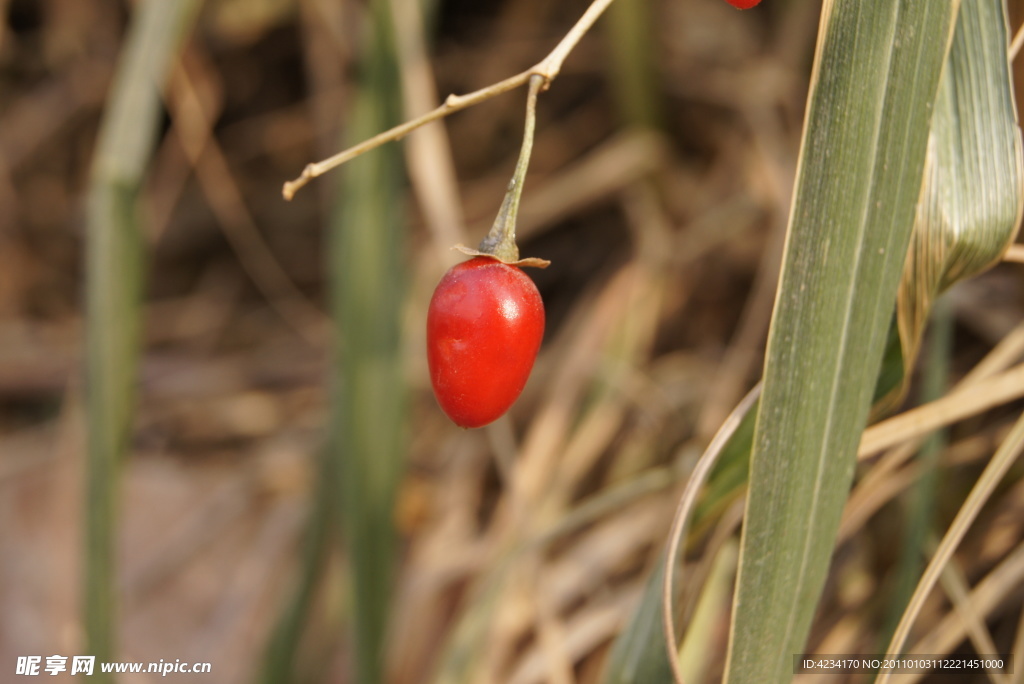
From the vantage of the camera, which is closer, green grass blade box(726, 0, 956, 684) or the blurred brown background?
green grass blade box(726, 0, 956, 684)

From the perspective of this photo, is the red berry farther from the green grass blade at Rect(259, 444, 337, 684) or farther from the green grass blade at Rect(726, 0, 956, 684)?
the green grass blade at Rect(259, 444, 337, 684)

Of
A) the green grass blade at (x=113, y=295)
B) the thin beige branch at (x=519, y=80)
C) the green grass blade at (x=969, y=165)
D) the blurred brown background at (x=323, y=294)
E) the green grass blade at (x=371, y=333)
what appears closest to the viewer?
the thin beige branch at (x=519, y=80)

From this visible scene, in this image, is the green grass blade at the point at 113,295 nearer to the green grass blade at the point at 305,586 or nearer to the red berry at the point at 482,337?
the green grass blade at the point at 305,586

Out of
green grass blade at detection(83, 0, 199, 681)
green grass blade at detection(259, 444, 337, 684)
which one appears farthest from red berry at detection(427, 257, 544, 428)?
green grass blade at detection(259, 444, 337, 684)

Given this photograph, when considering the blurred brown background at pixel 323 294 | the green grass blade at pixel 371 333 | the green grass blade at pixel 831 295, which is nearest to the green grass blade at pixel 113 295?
the green grass blade at pixel 371 333

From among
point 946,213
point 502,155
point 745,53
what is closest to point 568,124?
point 502,155

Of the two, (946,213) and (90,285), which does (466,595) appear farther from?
(946,213)
